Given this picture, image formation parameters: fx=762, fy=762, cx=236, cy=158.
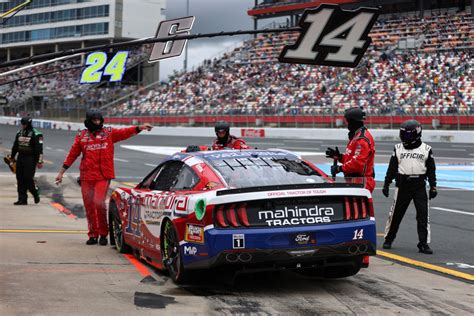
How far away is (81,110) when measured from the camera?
213ft

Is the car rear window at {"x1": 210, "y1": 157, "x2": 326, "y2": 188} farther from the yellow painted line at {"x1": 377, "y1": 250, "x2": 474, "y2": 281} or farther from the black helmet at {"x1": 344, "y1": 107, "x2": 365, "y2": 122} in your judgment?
the yellow painted line at {"x1": 377, "y1": 250, "x2": 474, "y2": 281}

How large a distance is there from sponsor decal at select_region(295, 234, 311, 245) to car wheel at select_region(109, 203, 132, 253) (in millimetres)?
2813

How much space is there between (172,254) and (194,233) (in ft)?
1.91

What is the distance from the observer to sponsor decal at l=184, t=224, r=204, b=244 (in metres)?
6.31

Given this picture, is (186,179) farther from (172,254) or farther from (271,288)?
(271,288)

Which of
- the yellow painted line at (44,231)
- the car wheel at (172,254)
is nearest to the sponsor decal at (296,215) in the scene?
the car wheel at (172,254)

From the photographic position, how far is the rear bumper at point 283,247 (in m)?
6.20

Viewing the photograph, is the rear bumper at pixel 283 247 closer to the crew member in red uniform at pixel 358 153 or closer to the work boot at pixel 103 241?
the crew member in red uniform at pixel 358 153

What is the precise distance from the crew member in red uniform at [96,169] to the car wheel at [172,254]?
8.14ft

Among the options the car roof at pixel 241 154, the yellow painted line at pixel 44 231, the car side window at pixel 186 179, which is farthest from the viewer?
the yellow painted line at pixel 44 231

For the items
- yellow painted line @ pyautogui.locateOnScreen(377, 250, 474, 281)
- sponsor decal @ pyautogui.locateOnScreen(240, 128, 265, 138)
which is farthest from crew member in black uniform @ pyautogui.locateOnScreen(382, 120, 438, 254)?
sponsor decal @ pyautogui.locateOnScreen(240, 128, 265, 138)

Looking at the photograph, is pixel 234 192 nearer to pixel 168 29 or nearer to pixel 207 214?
pixel 207 214

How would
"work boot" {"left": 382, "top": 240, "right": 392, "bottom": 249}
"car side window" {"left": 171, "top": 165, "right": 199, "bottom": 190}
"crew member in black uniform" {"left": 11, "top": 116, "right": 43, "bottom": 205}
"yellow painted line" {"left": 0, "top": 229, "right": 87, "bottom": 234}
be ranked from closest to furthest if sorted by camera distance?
1. "car side window" {"left": 171, "top": 165, "right": 199, "bottom": 190}
2. "work boot" {"left": 382, "top": 240, "right": 392, "bottom": 249}
3. "yellow painted line" {"left": 0, "top": 229, "right": 87, "bottom": 234}
4. "crew member in black uniform" {"left": 11, "top": 116, "right": 43, "bottom": 205}

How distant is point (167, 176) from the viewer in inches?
307
